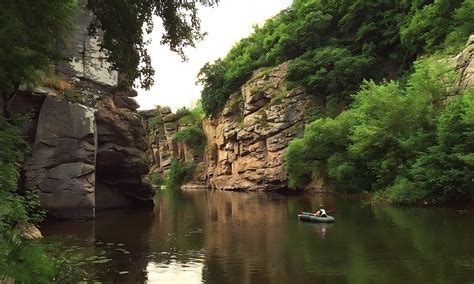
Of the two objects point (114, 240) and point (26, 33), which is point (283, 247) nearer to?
point (114, 240)

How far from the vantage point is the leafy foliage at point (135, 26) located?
9.91 m

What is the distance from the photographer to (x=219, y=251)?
1661 centimetres

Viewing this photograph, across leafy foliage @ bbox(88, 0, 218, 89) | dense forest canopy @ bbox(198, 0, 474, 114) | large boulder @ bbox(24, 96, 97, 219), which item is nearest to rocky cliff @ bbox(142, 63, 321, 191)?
dense forest canopy @ bbox(198, 0, 474, 114)

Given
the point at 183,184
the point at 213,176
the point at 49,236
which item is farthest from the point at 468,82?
the point at 183,184

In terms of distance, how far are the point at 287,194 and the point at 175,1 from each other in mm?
41351

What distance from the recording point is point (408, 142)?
2961cm

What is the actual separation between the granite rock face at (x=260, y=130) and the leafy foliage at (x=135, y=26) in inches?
1644

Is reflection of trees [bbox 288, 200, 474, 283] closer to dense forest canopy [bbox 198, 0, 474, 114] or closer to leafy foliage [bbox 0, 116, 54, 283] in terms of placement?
leafy foliage [bbox 0, 116, 54, 283]

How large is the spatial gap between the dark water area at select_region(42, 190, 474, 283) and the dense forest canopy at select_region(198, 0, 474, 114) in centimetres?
2191

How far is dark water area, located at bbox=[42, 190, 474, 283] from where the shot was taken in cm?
1286

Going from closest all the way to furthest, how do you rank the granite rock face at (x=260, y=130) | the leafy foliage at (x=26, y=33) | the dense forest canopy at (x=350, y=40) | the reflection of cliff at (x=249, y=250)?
the leafy foliage at (x=26, y=33) < the reflection of cliff at (x=249, y=250) < the dense forest canopy at (x=350, y=40) < the granite rock face at (x=260, y=130)

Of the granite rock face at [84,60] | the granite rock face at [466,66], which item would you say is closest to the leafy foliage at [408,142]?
the granite rock face at [466,66]

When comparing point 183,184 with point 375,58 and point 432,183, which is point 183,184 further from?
point 432,183

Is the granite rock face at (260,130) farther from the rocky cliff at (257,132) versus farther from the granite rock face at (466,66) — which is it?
the granite rock face at (466,66)
